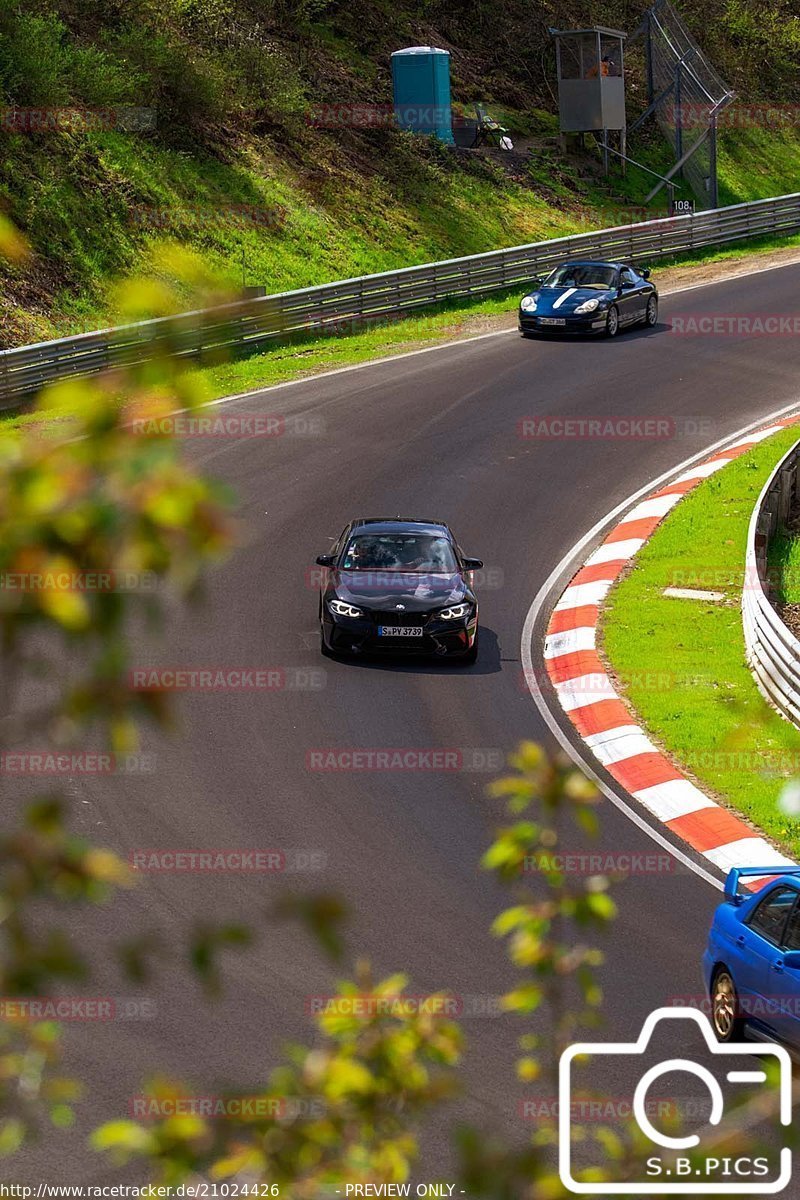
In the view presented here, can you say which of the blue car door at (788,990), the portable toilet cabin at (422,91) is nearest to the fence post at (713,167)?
the portable toilet cabin at (422,91)

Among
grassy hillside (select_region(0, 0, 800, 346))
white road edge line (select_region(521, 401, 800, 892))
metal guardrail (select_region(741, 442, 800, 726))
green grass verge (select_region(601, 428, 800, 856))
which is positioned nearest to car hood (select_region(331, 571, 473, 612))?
white road edge line (select_region(521, 401, 800, 892))

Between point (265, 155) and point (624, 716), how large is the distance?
90.9 ft

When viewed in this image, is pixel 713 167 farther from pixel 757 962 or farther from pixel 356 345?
pixel 757 962

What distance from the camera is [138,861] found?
11.6m

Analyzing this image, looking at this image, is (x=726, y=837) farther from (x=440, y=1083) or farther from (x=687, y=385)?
(x=687, y=385)

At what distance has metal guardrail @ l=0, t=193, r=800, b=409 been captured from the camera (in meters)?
25.8

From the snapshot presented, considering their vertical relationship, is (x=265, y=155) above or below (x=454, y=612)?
above

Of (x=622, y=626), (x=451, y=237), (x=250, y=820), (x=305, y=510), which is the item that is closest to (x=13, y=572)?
(x=250, y=820)

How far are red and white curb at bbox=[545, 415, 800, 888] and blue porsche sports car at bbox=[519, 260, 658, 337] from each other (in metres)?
7.84

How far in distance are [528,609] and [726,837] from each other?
22.6 feet

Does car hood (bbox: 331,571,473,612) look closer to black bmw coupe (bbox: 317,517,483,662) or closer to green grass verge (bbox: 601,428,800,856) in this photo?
black bmw coupe (bbox: 317,517,483,662)

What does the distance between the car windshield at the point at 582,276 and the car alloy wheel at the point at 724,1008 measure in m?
23.8

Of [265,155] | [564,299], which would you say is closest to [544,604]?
[564,299]

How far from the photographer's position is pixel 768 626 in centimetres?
1622
